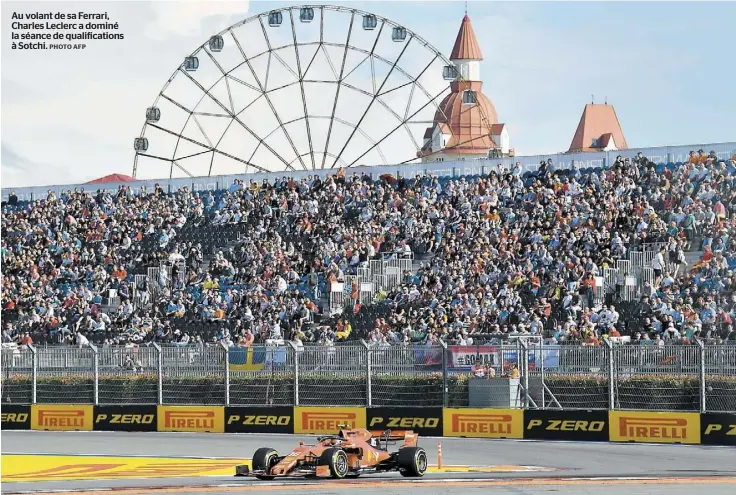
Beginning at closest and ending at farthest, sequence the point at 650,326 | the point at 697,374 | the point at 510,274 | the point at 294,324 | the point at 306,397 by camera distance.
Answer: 1. the point at 697,374
2. the point at 306,397
3. the point at 650,326
4. the point at 510,274
5. the point at 294,324

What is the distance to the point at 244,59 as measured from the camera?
185 feet

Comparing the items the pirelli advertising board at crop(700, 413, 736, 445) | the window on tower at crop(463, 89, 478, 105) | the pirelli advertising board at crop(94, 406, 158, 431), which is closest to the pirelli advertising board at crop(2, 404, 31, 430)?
A: the pirelli advertising board at crop(94, 406, 158, 431)

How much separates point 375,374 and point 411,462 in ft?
29.5

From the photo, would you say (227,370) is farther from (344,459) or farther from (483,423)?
(344,459)

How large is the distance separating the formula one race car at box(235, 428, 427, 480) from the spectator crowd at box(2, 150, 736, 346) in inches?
455

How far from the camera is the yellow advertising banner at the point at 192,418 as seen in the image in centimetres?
2919

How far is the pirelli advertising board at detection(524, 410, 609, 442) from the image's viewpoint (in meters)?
25.1

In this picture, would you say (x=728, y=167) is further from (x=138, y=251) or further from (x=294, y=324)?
(x=138, y=251)

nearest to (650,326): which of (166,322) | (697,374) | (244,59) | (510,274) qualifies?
(510,274)

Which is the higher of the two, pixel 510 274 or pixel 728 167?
pixel 728 167

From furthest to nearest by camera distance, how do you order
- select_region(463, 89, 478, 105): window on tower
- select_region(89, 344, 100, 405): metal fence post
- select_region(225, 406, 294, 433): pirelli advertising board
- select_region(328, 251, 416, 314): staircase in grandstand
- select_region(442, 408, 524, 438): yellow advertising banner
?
select_region(463, 89, 478, 105): window on tower → select_region(328, 251, 416, 314): staircase in grandstand → select_region(89, 344, 100, 405): metal fence post → select_region(225, 406, 294, 433): pirelli advertising board → select_region(442, 408, 524, 438): yellow advertising banner

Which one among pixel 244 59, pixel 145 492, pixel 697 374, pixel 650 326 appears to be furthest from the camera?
pixel 244 59

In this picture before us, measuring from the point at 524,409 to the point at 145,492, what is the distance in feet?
35.7

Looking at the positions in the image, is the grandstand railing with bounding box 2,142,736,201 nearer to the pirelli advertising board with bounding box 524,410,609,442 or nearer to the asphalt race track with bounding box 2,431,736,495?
the pirelli advertising board with bounding box 524,410,609,442
